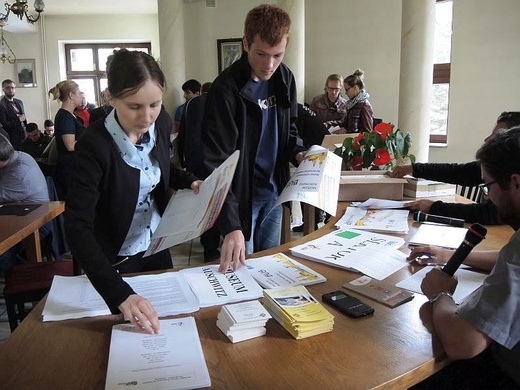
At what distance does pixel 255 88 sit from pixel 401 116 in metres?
3.84

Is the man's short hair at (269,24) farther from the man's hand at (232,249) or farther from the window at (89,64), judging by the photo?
the window at (89,64)

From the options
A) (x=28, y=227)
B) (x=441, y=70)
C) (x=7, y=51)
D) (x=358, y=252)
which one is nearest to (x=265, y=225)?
(x=358, y=252)

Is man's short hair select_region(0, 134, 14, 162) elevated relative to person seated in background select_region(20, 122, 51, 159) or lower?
elevated

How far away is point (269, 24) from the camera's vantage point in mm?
1531

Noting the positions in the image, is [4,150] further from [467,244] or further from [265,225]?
[467,244]

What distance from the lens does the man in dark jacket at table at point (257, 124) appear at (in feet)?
5.20

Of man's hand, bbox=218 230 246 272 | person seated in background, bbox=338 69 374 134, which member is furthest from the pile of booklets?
person seated in background, bbox=338 69 374 134

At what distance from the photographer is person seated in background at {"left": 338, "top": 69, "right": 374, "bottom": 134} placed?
16.3 ft

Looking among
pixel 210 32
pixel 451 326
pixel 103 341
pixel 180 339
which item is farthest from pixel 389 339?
pixel 210 32

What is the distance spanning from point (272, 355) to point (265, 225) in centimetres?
106

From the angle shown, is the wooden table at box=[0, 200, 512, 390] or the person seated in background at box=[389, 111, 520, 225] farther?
the person seated in background at box=[389, 111, 520, 225]

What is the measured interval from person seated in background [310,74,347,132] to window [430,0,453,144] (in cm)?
143

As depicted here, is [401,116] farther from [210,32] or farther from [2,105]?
[2,105]

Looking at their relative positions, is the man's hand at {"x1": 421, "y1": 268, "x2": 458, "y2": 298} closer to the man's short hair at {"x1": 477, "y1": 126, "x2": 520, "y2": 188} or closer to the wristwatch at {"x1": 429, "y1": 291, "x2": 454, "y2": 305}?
the wristwatch at {"x1": 429, "y1": 291, "x2": 454, "y2": 305}
